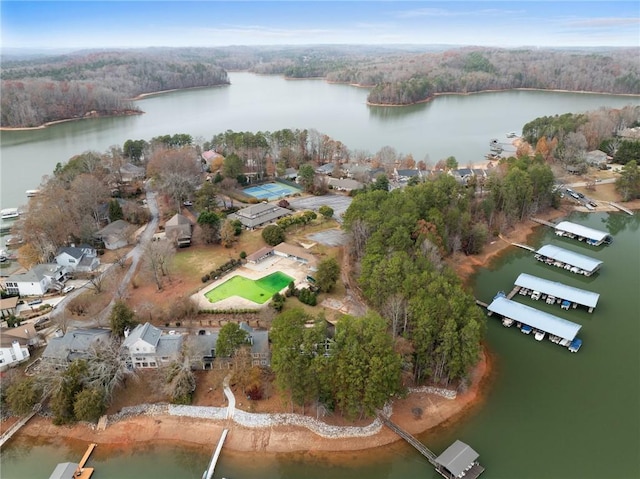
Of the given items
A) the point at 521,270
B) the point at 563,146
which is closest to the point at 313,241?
the point at 521,270

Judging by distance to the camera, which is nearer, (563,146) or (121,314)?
(121,314)

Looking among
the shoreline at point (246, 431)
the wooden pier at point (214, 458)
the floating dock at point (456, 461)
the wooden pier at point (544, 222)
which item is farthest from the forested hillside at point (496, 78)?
the wooden pier at point (214, 458)

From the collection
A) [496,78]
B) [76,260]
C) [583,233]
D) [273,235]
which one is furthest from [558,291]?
[496,78]

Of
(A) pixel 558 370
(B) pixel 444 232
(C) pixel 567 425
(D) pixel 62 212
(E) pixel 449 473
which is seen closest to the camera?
(E) pixel 449 473

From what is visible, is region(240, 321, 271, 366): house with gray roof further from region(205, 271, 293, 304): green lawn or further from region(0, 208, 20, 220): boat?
region(0, 208, 20, 220): boat

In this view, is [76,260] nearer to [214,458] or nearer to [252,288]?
[252,288]

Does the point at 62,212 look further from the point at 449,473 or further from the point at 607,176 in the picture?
the point at 607,176

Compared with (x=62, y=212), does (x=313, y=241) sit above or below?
below

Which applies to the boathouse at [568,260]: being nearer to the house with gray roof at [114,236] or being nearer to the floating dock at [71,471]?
the floating dock at [71,471]
